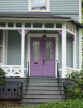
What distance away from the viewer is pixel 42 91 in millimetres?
13898

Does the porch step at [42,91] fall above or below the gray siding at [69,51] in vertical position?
below

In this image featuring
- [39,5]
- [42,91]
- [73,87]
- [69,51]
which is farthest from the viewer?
[39,5]

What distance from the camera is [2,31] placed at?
16500 millimetres

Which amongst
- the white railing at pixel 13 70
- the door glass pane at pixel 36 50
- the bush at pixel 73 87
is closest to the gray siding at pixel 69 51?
the door glass pane at pixel 36 50

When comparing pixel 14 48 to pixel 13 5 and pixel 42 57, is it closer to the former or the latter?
pixel 42 57

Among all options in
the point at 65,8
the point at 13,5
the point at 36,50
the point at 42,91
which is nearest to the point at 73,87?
the point at 42,91

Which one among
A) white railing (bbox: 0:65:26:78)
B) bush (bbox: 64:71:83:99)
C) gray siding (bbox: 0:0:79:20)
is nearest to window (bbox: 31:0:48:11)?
gray siding (bbox: 0:0:79:20)

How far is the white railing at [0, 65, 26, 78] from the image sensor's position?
14814 mm

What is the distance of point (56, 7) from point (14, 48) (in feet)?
11.1

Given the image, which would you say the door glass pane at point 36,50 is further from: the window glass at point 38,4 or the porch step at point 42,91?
the window glass at point 38,4

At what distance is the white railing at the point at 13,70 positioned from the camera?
14.8 metres

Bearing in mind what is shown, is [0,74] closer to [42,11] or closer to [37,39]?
[37,39]

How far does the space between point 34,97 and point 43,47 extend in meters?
4.06

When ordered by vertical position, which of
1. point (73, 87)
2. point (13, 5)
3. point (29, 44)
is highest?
point (13, 5)
